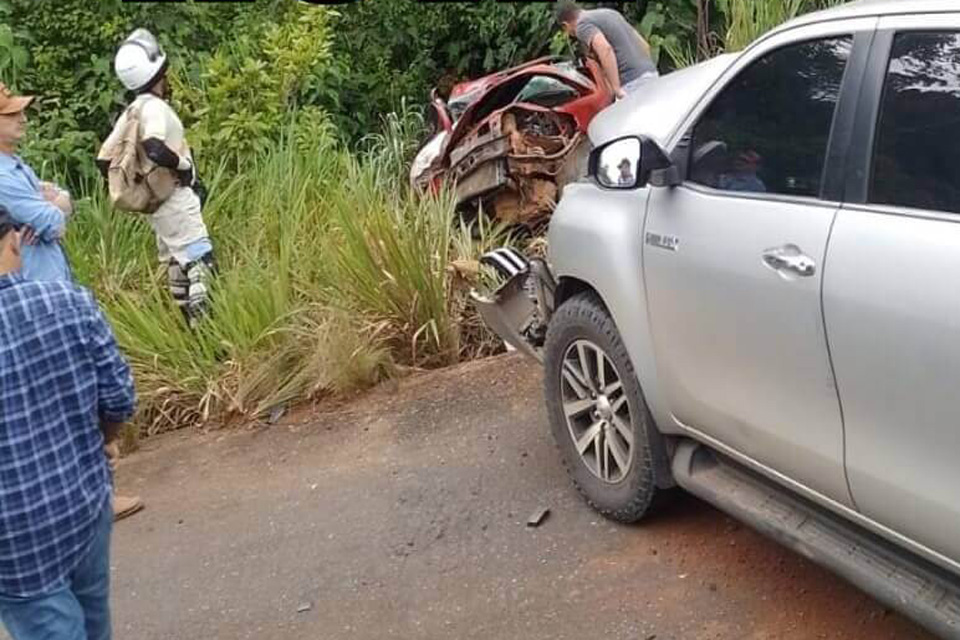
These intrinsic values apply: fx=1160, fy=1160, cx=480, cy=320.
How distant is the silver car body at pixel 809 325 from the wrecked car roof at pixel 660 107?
0.02m

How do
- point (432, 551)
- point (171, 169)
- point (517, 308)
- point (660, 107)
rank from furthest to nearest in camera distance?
1. point (171, 169)
2. point (517, 308)
3. point (432, 551)
4. point (660, 107)

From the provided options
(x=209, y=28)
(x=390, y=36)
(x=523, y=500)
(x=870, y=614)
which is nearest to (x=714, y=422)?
(x=870, y=614)

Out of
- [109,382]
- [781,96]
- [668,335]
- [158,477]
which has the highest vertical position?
[781,96]

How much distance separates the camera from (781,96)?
3348mm

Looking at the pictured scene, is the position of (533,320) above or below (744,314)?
below

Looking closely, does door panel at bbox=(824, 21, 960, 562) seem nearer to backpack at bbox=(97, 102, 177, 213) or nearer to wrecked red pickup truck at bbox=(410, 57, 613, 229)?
backpack at bbox=(97, 102, 177, 213)

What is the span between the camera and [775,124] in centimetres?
334

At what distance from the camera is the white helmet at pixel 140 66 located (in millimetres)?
6234

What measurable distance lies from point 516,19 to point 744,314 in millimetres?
8440

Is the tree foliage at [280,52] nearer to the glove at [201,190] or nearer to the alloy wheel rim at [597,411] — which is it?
the glove at [201,190]

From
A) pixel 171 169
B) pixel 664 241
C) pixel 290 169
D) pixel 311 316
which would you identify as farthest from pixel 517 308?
pixel 290 169

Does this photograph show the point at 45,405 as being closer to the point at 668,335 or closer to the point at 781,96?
the point at 668,335

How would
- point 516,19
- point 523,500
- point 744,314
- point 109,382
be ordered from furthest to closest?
point 516,19 < point 523,500 < point 744,314 < point 109,382

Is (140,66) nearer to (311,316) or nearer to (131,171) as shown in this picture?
(131,171)
